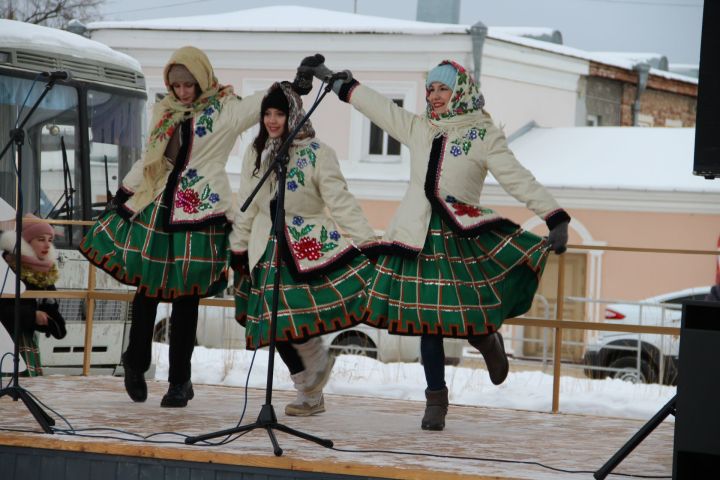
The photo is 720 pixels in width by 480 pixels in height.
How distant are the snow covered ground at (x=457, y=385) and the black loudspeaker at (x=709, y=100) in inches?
199

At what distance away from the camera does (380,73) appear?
22625mm

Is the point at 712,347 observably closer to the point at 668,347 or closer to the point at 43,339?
the point at 43,339

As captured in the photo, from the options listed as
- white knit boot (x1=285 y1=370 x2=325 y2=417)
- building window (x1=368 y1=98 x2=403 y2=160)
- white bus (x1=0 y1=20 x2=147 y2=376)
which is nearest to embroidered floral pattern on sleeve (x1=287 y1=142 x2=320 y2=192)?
white knit boot (x1=285 y1=370 x2=325 y2=417)

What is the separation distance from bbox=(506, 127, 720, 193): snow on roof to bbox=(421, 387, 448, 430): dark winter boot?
15.4m

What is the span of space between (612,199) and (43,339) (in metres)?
13.5

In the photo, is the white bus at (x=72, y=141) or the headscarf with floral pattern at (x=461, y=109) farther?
the white bus at (x=72, y=141)

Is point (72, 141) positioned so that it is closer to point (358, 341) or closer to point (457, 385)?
point (457, 385)

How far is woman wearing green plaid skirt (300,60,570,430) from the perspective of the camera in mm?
5613

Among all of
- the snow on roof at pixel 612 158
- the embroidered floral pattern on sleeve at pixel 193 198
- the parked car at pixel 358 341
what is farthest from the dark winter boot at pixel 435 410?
the snow on roof at pixel 612 158

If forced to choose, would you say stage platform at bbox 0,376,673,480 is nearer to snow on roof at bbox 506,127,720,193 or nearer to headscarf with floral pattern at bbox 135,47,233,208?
headscarf with floral pattern at bbox 135,47,233,208

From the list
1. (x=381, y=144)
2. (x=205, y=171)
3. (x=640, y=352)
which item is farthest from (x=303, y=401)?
(x=381, y=144)

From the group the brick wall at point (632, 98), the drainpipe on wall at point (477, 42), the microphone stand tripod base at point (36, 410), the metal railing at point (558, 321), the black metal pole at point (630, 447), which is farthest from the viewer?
the brick wall at point (632, 98)

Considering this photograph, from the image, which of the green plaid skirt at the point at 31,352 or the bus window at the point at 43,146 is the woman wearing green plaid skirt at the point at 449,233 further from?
the bus window at the point at 43,146

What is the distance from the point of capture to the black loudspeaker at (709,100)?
4516mm
